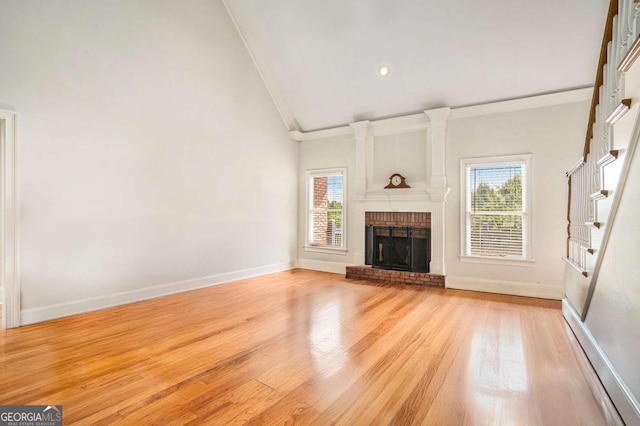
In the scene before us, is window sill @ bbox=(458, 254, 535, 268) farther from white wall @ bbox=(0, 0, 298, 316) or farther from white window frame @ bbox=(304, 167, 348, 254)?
white wall @ bbox=(0, 0, 298, 316)

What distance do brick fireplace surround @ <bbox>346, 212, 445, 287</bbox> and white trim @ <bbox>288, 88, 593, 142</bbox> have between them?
152cm

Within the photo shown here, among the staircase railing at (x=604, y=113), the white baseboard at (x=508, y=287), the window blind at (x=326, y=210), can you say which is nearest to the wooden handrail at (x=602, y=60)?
the staircase railing at (x=604, y=113)

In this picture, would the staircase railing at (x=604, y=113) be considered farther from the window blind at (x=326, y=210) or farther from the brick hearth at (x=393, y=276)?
the window blind at (x=326, y=210)

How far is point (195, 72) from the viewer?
15.3ft

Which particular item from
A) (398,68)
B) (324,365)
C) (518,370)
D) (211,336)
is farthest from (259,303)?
(398,68)

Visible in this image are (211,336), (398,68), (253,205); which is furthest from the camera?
(253,205)

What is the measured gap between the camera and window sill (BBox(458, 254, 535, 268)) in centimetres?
440

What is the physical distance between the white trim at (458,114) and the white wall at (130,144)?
137cm

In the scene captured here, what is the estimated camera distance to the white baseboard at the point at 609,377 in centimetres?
156

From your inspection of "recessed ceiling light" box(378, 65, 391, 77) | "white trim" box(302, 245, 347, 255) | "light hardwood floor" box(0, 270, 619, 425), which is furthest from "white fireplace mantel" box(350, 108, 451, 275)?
"light hardwood floor" box(0, 270, 619, 425)

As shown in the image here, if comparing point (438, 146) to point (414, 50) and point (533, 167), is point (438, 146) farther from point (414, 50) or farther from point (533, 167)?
point (414, 50)

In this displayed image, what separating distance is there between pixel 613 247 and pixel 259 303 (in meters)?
3.43

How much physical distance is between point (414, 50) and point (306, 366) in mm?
4491

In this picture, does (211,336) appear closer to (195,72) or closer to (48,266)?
(48,266)
